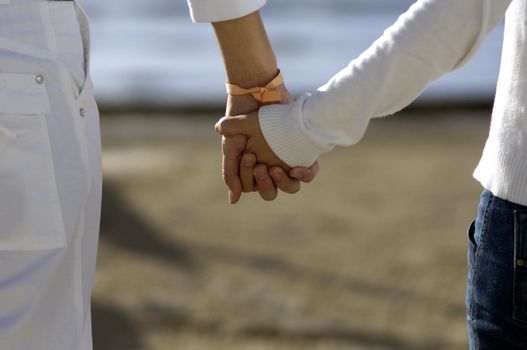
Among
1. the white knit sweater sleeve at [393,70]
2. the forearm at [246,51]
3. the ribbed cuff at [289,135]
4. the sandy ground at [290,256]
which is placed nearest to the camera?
the white knit sweater sleeve at [393,70]

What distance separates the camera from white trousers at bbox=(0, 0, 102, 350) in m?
1.98

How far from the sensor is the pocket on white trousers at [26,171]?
197 centimetres

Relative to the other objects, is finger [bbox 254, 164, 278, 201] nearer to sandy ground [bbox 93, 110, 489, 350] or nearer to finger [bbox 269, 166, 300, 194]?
finger [bbox 269, 166, 300, 194]

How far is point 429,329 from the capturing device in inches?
179

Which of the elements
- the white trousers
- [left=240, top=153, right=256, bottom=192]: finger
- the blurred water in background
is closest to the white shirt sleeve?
Result: [left=240, top=153, right=256, bottom=192]: finger

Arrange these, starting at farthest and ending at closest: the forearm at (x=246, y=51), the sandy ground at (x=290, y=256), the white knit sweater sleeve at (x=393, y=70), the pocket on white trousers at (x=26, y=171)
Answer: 1. the sandy ground at (x=290, y=256)
2. the forearm at (x=246, y=51)
3. the white knit sweater sleeve at (x=393, y=70)
4. the pocket on white trousers at (x=26, y=171)

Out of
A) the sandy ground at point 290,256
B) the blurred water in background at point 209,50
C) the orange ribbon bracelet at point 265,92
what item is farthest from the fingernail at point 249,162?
the blurred water in background at point 209,50

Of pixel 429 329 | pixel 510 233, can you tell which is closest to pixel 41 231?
pixel 510 233

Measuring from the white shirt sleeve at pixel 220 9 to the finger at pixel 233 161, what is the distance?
279 mm

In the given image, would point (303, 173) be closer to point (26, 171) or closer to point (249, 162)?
point (249, 162)

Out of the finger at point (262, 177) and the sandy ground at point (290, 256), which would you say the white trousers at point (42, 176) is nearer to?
the finger at point (262, 177)

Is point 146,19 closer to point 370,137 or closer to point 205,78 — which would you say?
point 205,78

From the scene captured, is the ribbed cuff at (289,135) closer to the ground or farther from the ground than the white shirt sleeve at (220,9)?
closer to the ground

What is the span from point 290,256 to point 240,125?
2.97 m
